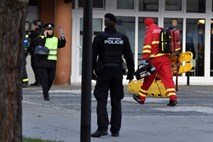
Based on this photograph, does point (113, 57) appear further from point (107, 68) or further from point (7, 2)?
point (7, 2)

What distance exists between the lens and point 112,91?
32.5 ft

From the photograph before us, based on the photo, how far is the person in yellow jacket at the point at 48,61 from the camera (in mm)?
15195

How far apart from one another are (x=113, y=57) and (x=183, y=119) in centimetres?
317

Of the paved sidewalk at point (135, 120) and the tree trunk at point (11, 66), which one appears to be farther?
the paved sidewalk at point (135, 120)

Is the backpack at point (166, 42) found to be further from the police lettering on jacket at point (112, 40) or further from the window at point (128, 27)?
the window at point (128, 27)

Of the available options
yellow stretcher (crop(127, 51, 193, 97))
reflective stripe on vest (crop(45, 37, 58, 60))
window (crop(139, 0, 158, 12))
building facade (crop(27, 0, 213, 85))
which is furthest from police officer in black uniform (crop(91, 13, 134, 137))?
window (crop(139, 0, 158, 12))

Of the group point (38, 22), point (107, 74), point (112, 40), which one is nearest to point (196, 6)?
point (38, 22)

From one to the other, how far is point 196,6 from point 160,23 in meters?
1.69

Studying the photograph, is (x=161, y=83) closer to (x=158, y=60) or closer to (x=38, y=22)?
(x=158, y=60)

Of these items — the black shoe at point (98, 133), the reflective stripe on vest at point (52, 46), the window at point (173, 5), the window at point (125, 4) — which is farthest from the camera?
the window at point (173, 5)

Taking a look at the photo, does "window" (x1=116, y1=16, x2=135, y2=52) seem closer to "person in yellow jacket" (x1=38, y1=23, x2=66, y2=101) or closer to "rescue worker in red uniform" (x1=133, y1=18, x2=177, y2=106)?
"person in yellow jacket" (x1=38, y1=23, x2=66, y2=101)

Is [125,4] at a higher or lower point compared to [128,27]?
higher

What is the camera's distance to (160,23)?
932 inches

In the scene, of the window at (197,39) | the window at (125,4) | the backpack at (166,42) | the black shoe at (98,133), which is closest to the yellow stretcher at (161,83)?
the backpack at (166,42)
